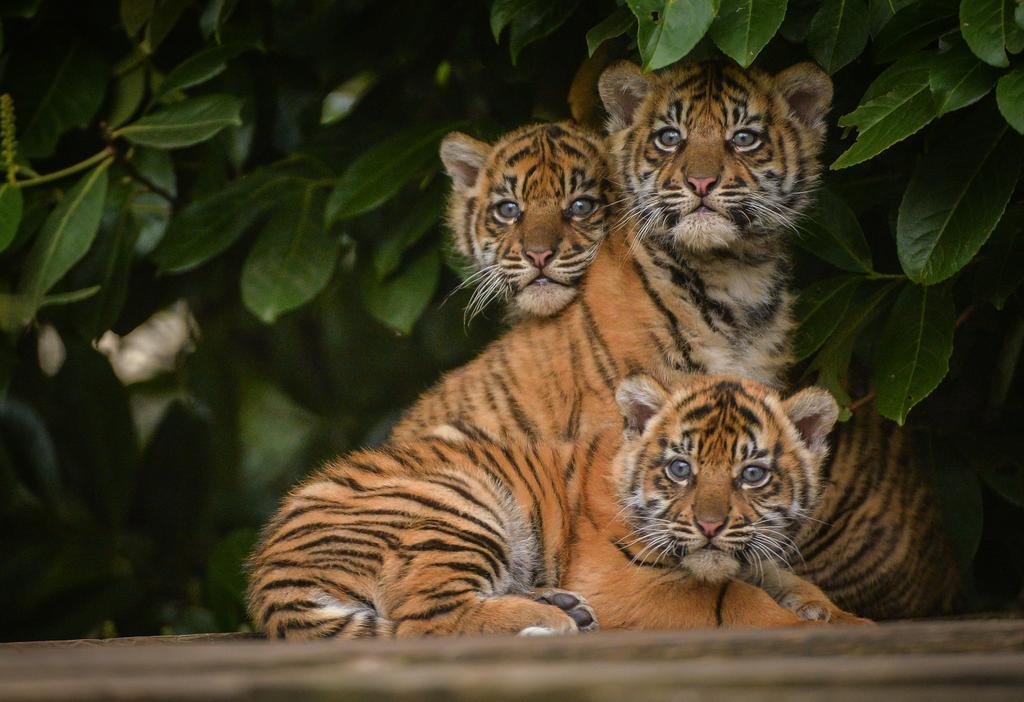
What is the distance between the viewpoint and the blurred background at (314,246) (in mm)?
3084

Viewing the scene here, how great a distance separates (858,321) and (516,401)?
3.44 feet

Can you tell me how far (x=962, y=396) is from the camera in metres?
4.07

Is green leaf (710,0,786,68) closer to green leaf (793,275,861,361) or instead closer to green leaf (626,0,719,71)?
green leaf (626,0,719,71)

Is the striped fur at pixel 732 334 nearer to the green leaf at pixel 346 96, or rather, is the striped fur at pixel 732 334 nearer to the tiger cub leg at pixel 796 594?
the tiger cub leg at pixel 796 594

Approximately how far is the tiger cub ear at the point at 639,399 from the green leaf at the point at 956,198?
70cm

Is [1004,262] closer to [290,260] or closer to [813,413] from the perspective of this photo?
[813,413]

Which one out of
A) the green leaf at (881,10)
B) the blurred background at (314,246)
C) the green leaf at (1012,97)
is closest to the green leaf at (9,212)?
the blurred background at (314,246)

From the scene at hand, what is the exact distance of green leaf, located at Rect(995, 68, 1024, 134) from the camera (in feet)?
8.66

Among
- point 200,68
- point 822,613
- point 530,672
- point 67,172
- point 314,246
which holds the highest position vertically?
point 200,68

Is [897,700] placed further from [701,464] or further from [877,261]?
[877,261]

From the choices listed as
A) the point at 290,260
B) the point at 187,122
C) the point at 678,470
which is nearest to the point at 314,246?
the point at 290,260

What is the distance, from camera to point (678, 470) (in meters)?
3.11

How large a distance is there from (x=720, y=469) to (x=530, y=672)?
1748 mm

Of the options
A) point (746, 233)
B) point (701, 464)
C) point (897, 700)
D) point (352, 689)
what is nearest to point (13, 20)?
point (746, 233)
